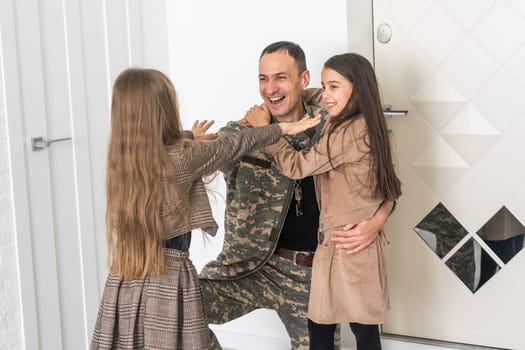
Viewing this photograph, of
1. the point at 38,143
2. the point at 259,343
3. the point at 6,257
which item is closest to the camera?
the point at 6,257

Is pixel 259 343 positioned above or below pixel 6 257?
below

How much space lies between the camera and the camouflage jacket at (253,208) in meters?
2.59

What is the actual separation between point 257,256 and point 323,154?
506 millimetres

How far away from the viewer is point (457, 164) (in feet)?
9.82

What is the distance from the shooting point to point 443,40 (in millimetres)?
2943

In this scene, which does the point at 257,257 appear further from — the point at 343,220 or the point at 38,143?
the point at 38,143

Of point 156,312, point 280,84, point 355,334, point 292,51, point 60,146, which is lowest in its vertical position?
point 355,334

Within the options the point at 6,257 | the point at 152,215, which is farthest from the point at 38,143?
the point at 152,215

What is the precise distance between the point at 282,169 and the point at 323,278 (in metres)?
0.37

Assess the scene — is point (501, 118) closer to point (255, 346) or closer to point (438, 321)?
point (438, 321)

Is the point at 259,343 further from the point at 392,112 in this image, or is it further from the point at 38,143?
the point at 38,143

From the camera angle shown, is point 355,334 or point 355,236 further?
point 355,334

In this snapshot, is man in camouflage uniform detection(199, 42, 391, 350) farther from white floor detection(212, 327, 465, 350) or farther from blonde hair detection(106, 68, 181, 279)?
white floor detection(212, 327, 465, 350)

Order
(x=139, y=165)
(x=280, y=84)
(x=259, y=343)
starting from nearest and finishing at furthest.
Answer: (x=139, y=165) < (x=280, y=84) < (x=259, y=343)
